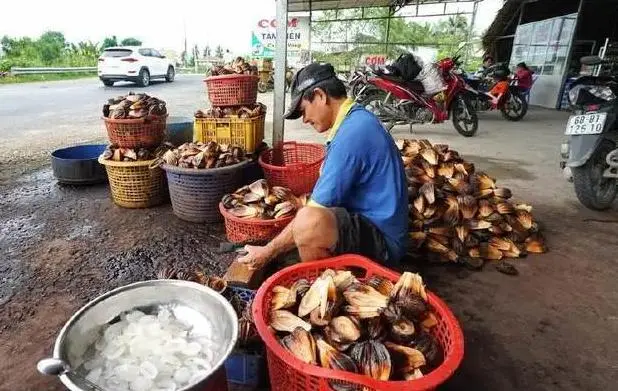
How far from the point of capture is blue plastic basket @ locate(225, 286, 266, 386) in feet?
6.09

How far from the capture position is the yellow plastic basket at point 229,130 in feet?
13.3

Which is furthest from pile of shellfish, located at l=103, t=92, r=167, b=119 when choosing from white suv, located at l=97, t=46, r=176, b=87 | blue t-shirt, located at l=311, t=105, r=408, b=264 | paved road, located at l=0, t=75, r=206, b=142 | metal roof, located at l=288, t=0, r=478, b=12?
white suv, located at l=97, t=46, r=176, b=87

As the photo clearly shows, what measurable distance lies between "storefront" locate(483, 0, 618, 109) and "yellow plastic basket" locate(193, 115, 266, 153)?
10317 mm

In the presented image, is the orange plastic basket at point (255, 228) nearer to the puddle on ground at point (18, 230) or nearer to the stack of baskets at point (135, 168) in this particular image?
the stack of baskets at point (135, 168)

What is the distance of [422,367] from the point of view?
1.49 m

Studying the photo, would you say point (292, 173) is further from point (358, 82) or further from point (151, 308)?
point (358, 82)

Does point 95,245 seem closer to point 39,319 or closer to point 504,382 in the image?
point 39,319

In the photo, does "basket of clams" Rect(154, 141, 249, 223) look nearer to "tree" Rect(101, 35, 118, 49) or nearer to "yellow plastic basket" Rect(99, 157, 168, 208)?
"yellow plastic basket" Rect(99, 157, 168, 208)

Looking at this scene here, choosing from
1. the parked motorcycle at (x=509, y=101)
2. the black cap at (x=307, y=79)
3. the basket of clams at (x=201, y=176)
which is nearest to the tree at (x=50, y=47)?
the parked motorcycle at (x=509, y=101)

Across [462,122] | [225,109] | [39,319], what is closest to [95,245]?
[39,319]

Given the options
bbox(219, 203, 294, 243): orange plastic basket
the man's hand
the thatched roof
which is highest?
the thatched roof

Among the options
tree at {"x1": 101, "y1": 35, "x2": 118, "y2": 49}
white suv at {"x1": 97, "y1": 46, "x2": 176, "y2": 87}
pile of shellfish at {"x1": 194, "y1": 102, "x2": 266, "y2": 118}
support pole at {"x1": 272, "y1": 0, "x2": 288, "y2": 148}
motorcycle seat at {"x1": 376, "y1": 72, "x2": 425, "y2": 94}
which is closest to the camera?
support pole at {"x1": 272, "y1": 0, "x2": 288, "y2": 148}

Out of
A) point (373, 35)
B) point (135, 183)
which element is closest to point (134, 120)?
point (135, 183)

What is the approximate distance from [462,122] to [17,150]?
8.01 metres
